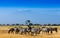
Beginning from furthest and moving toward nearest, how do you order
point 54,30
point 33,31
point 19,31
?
1. point 54,30
2. point 19,31
3. point 33,31

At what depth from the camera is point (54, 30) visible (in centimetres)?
4581

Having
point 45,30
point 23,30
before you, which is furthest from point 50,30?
point 23,30

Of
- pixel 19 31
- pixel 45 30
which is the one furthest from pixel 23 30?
pixel 45 30

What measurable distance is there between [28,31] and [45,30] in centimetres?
559

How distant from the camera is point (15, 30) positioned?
4347cm

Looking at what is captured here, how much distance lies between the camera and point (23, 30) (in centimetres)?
4100

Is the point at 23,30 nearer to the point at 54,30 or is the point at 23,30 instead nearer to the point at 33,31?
the point at 33,31

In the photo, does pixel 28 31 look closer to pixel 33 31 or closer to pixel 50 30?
pixel 33 31

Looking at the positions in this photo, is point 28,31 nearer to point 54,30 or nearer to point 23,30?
point 23,30

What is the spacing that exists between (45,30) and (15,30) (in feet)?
20.3

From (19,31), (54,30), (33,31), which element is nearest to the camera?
(33,31)

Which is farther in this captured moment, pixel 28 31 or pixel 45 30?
pixel 45 30

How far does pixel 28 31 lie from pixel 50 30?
21.5 ft

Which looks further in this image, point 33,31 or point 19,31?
point 19,31
